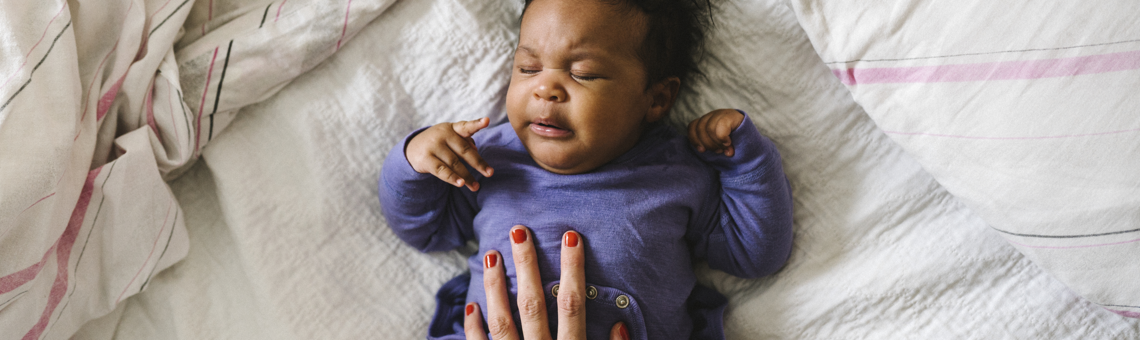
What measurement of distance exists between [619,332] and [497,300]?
19 centimetres

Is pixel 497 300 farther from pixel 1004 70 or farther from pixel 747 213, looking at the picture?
pixel 1004 70

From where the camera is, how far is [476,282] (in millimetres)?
1000

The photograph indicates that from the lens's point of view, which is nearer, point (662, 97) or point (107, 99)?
point (107, 99)

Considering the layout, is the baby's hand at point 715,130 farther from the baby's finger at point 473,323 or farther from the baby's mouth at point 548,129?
the baby's finger at point 473,323

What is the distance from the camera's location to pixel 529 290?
886 mm

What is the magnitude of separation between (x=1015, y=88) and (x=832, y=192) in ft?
0.94

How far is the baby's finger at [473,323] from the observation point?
940mm

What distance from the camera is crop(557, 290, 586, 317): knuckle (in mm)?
860

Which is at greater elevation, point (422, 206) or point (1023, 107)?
point (1023, 107)

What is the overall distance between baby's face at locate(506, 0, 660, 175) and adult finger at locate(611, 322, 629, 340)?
0.26m

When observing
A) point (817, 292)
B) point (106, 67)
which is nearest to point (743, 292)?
point (817, 292)

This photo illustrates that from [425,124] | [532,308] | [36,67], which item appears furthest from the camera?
[425,124]

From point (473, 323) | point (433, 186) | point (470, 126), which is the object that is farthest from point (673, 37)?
point (473, 323)

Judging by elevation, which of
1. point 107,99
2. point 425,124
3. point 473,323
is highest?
point 107,99
